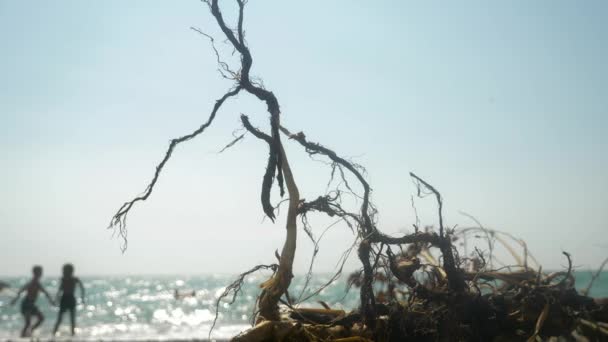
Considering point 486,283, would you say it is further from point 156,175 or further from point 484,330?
point 156,175

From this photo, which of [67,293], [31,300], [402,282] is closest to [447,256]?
[402,282]

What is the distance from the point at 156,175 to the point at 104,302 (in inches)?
2178

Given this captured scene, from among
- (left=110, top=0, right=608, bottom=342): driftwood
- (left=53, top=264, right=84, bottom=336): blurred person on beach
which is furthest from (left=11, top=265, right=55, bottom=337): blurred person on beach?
(left=110, top=0, right=608, bottom=342): driftwood

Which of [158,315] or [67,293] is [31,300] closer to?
[67,293]

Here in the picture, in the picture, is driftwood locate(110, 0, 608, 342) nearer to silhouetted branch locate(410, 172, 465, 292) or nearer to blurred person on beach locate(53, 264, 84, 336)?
silhouetted branch locate(410, 172, 465, 292)

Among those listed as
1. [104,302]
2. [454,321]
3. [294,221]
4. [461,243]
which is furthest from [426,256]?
[104,302]

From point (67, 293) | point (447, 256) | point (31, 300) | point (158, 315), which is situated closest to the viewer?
point (447, 256)

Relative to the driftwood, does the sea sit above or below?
below

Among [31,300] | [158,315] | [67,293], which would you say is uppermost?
[67,293]

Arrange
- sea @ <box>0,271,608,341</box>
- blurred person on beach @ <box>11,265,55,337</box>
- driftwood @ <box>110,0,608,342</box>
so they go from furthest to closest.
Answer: blurred person on beach @ <box>11,265,55,337</box>
sea @ <box>0,271,608,341</box>
driftwood @ <box>110,0,608,342</box>

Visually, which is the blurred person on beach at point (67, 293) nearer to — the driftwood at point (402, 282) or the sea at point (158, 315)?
the sea at point (158, 315)

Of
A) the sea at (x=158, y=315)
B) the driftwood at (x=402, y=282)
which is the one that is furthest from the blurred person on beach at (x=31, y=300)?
the driftwood at (x=402, y=282)

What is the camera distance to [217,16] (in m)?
5.98

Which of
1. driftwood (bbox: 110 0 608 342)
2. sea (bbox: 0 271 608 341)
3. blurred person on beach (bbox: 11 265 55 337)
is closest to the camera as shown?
driftwood (bbox: 110 0 608 342)
